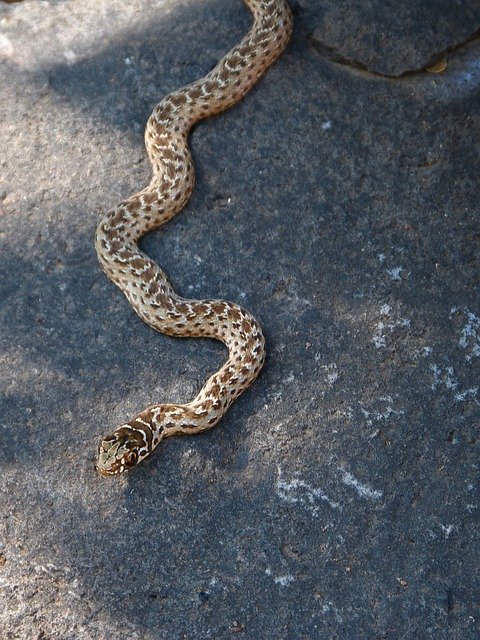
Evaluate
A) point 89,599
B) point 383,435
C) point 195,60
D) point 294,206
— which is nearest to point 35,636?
point 89,599

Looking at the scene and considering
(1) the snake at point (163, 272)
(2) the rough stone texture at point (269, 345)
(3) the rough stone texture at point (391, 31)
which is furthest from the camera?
(3) the rough stone texture at point (391, 31)

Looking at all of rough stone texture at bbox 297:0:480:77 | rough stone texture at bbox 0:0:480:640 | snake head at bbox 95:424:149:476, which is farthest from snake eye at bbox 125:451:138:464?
rough stone texture at bbox 297:0:480:77

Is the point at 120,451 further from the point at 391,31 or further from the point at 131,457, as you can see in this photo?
the point at 391,31

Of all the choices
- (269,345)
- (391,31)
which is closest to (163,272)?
(269,345)

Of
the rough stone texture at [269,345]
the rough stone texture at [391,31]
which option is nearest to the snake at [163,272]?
the rough stone texture at [269,345]

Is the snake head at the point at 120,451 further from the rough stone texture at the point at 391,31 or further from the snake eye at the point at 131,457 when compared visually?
the rough stone texture at the point at 391,31

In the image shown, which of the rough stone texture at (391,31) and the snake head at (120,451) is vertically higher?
the rough stone texture at (391,31)
